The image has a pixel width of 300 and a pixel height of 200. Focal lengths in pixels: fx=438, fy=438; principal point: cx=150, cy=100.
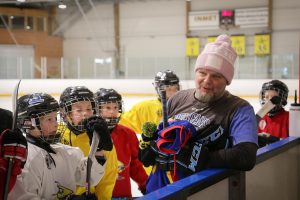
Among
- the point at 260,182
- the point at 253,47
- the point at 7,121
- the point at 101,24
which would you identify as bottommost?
the point at 260,182

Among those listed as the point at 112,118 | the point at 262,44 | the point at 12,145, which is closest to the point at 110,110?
the point at 112,118

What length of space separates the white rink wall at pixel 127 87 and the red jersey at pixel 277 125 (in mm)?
4791

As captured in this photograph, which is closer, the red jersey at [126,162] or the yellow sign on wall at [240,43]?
the red jersey at [126,162]

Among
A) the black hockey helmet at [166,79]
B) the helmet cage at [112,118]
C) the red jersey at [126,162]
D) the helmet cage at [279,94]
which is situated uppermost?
the black hockey helmet at [166,79]

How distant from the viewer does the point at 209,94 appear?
5.02ft

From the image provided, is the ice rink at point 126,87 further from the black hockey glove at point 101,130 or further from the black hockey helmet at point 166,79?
the black hockey glove at point 101,130

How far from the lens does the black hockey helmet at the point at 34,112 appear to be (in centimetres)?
169

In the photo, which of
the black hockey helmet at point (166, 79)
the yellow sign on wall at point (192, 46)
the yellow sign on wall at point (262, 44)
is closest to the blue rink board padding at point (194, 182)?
the black hockey helmet at point (166, 79)

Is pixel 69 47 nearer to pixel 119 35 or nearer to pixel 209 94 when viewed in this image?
pixel 119 35

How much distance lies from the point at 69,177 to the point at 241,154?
68 centimetres

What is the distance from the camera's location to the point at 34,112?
1710 mm

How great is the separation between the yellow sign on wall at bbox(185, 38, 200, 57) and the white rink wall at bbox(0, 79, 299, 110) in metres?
4.83

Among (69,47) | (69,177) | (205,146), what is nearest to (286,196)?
(205,146)

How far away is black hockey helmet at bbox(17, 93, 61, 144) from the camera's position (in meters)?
1.69
